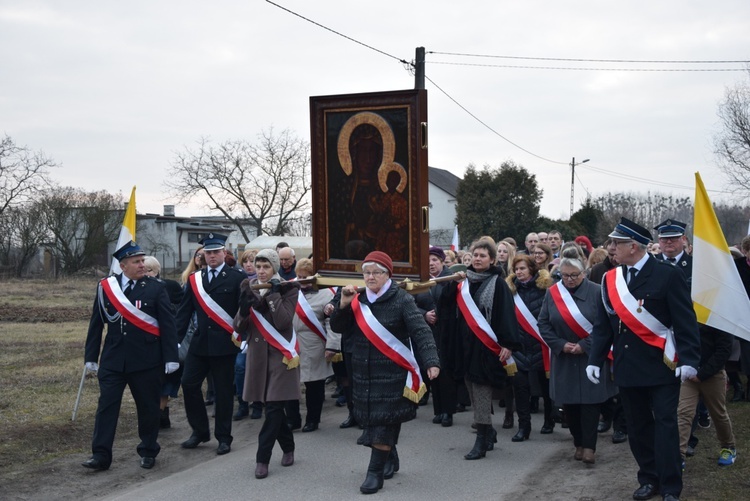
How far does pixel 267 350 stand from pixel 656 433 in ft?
11.2

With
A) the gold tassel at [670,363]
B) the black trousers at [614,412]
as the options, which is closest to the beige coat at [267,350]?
the gold tassel at [670,363]

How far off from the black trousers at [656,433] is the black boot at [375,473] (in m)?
1.95

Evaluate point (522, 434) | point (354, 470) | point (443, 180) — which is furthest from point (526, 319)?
point (443, 180)

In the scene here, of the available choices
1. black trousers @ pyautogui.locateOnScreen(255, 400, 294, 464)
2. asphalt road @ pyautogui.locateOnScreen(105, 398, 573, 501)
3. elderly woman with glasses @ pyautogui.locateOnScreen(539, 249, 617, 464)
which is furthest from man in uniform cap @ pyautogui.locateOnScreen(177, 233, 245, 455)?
elderly woman with glasses @ pyautogui.locateOnScreen(539, 249, 617, 464)

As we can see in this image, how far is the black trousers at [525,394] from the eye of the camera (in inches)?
334

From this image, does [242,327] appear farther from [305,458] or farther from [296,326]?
[296,326]

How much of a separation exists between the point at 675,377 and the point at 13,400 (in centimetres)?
796

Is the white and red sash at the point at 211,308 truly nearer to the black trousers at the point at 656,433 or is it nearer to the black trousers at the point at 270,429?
the black trousers at the point at 270,429

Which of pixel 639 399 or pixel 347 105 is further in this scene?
pixel 347 105

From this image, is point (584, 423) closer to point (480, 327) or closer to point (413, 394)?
point (480, 327)

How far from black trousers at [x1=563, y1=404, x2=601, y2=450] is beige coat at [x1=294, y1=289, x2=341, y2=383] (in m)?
2.79

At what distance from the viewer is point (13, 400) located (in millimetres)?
10062

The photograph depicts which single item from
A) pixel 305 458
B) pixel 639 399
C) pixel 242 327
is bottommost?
pixel 305 458

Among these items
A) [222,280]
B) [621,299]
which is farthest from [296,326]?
[621,299]
